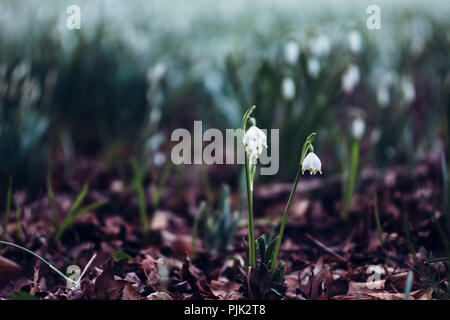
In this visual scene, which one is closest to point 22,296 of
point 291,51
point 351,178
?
point 351,178

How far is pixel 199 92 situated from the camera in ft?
7.32

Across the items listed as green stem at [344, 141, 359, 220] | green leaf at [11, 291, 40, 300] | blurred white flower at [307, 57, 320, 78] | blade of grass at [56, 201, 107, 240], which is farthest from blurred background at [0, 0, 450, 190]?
green leaf at [11, 291, 40, 300]

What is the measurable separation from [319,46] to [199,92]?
0.84m

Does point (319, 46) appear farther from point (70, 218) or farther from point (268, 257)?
point (70, 218)

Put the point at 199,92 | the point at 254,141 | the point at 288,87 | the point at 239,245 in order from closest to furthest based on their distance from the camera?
the point at 254,141, the point at 239,245, the point at 288,87, the point at 199,92

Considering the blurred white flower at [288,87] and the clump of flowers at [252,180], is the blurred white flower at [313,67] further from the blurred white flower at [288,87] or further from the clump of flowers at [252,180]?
the clump of flowers at [252,180]

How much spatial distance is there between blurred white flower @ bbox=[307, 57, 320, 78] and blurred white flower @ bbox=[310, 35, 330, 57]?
3cm

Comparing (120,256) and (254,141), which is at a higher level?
(254,141)

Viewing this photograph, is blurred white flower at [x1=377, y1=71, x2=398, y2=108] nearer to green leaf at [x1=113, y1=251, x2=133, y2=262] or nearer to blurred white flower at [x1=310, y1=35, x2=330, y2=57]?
blurred white flower at [x1=310, y1=35, x2=330, y2=57]

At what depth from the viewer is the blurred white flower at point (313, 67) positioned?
62.1 inches

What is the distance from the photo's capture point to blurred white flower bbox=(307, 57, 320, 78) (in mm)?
1577

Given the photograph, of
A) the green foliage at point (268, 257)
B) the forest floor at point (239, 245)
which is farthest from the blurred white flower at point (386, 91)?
the green foliage at point (268, 257)

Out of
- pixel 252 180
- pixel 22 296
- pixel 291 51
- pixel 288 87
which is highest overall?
pixel 291 51
